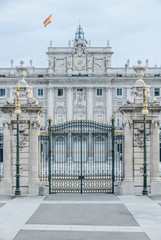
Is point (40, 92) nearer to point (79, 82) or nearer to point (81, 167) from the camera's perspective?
point (79, 82)

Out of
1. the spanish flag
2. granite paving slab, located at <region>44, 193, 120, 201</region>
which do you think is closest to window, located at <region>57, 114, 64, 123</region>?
the spanish flag

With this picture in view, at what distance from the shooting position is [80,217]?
45.0ft

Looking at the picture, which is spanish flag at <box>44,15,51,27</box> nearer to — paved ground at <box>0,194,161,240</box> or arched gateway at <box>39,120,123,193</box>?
arched gateway at <box>39,120,123,193</box>

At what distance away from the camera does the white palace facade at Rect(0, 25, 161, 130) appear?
223 feet

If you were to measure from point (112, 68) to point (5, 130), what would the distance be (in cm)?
5171

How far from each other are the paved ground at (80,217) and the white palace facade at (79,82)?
50906 millimetres

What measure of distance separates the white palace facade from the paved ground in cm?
5091

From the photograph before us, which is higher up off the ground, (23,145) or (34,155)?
(23,145)

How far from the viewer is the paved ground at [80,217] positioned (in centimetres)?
1136

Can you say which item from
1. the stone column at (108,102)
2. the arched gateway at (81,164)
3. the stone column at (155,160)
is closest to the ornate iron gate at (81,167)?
the arched gateway at (81,164)

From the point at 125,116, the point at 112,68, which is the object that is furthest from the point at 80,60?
the point at 125,116

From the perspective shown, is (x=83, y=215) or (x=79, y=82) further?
(x=79, y=82)

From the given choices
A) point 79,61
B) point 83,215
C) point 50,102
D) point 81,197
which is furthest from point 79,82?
point 83,215

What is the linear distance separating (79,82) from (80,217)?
56.2 metres
